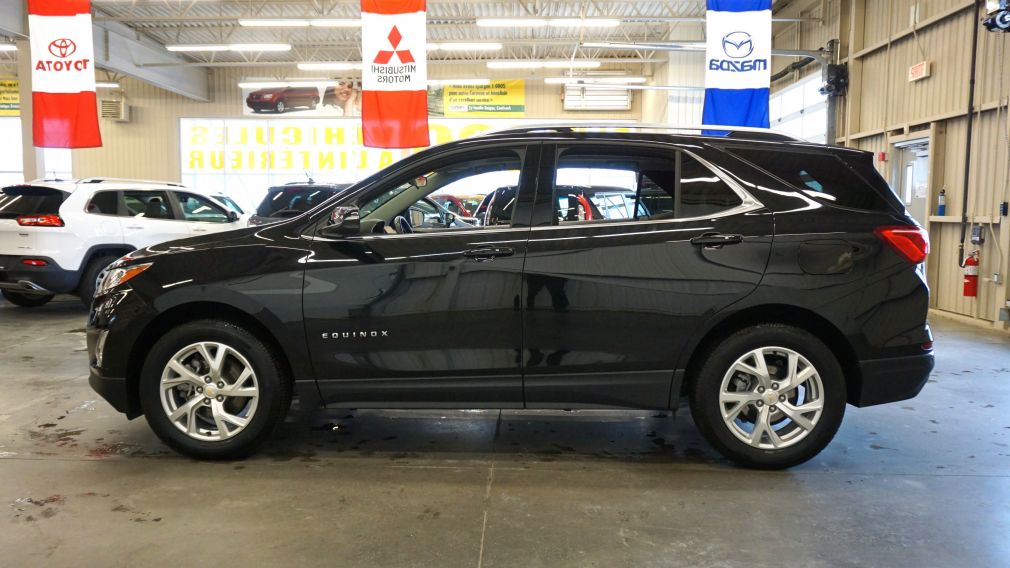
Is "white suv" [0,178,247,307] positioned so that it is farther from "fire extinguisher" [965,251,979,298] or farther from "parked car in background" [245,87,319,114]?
"parked car in background" [245,87,319,114]

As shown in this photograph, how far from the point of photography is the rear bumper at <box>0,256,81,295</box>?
8.76 metres

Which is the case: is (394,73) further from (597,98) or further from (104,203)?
(597,98)

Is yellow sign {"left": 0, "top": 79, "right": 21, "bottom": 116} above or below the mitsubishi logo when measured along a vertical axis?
above

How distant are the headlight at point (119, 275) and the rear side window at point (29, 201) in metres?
5.82

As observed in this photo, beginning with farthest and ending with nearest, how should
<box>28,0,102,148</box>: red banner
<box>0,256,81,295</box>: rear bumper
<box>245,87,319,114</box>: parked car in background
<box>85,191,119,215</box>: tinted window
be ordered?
<box>245,87,319,114</box>: parked car in background → <box>28,0,102,148</box>: red banner → <box>85,191,119,215</box>: tinted window → <box>0,256,81,295</box>: rear bumper

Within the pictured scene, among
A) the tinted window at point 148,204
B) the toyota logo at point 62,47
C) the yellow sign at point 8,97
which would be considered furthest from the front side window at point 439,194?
the yellow sign at point 8,97

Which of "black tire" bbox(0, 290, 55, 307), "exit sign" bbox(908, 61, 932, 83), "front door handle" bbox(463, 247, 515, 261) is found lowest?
"black tire" bbox(0, 290, 55, 307)

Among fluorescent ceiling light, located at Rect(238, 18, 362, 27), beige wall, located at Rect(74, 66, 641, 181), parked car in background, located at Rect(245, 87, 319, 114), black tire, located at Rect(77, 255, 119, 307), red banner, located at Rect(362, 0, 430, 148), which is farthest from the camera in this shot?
beige wall, located at Rect(74, 66, 641, 181)

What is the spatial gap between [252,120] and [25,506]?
25834mm

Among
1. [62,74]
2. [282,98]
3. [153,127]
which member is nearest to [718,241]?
[62,74]

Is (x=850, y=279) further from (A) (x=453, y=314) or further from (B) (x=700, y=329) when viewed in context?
(A) (x=453, y=314)

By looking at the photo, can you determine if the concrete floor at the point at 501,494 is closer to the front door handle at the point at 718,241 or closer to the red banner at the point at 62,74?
the front door handle at the point at 718,241

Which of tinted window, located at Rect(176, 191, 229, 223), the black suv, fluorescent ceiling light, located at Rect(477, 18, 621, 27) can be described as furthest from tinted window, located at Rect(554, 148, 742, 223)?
fluorescent ceiling light, located at Rect(477, 18, 621, 27)

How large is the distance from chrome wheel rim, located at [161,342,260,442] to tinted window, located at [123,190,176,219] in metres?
6.62
